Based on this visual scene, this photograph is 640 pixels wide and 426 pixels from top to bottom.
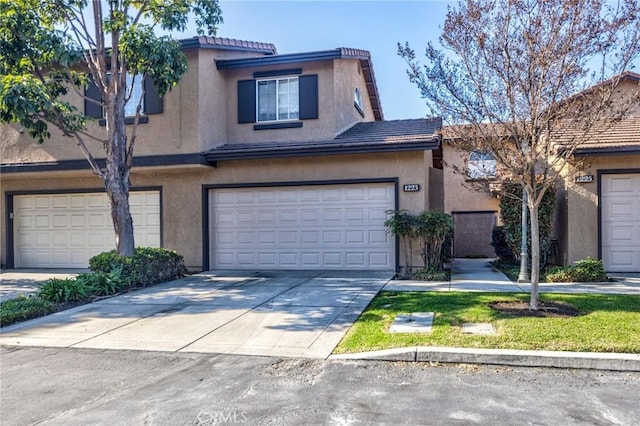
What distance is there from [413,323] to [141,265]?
22.8 ft

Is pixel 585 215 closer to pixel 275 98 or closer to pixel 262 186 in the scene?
pixel 262 186

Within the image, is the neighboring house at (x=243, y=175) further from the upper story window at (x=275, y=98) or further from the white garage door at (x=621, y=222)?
the white garage door at (x=621, y=222)

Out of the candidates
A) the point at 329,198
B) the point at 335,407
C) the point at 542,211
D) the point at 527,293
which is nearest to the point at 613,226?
the point at 542,211

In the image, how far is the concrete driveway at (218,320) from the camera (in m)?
6.10

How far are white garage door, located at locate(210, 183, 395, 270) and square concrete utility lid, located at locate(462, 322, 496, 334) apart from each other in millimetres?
5986

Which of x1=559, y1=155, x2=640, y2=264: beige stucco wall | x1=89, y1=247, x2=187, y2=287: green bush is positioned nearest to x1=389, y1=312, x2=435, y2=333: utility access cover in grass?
x1=559, y1=155, x2=640, y2=264: beige stucco wall

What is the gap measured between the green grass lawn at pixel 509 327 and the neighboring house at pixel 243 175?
475 centimetres

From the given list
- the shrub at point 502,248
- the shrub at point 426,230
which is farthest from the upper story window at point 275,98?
the shrub at point 502,248

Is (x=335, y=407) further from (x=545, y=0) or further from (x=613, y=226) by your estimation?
(x=613, y=226)

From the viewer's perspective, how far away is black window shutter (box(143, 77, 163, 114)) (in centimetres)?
1334

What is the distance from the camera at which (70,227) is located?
14.8 m

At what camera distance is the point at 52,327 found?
23.4 ft

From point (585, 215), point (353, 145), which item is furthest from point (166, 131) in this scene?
point (585, 215)

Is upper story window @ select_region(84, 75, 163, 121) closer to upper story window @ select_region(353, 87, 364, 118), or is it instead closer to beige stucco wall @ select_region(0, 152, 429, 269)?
beige stucco wall @ select_region(0, 152, 429, 269)
